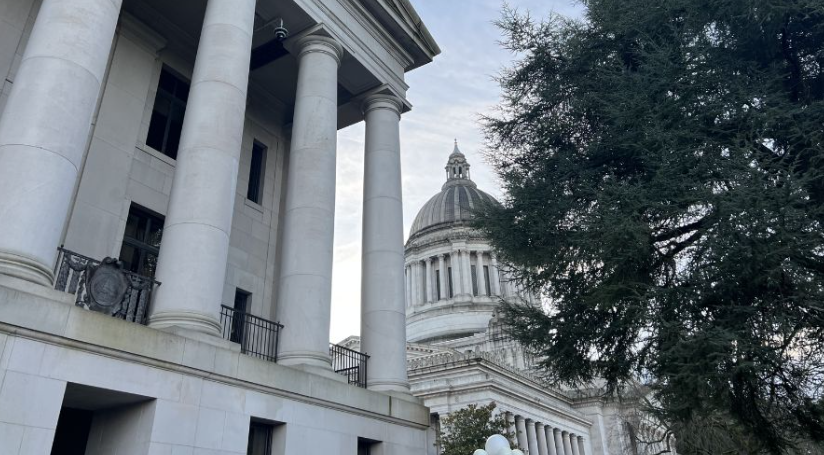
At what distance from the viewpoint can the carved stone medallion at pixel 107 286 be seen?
32.5ft

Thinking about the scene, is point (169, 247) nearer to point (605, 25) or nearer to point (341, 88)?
point (341, 88)

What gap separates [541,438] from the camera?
46.8m

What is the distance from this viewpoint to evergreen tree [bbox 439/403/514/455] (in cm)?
2917

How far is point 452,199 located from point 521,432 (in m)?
48.9

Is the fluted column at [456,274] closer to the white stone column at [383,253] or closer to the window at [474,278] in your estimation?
the window at [474,278]

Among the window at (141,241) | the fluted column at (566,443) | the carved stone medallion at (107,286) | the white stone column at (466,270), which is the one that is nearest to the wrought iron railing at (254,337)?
the window at (141,241)

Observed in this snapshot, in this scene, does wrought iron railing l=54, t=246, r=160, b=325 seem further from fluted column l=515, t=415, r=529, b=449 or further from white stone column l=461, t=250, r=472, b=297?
white stone column l=461, t=250, r=472, b=297

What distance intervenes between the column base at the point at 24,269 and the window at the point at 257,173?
10.6 m

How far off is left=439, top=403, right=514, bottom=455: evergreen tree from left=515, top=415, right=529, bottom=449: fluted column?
10.6m

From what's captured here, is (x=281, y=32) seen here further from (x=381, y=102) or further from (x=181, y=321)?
(x=181, y=321)

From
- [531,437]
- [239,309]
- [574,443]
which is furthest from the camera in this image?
[574,443]

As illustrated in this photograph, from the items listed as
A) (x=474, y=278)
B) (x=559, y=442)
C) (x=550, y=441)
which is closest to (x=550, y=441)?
(x=550, y=441)

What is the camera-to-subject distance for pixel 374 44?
19.1 meters

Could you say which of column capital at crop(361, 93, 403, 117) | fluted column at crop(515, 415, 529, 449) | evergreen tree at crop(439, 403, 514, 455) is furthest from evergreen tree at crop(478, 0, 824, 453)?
fluted column at crop(515, 415, 529, 449)
